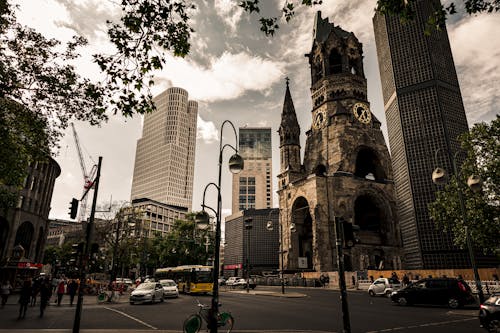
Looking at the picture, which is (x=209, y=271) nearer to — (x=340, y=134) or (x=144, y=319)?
(x=144, y=319)

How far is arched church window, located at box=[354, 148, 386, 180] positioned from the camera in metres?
49.0

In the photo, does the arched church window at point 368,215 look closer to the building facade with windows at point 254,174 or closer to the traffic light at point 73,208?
the traffic light at point 73,208

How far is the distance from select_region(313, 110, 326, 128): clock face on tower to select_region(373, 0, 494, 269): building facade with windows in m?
14.3

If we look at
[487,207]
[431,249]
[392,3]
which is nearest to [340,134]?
[431,249]

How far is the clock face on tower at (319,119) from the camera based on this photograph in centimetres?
5171

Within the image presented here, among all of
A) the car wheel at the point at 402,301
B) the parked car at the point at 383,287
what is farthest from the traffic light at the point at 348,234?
the parked car at the point at 383,287

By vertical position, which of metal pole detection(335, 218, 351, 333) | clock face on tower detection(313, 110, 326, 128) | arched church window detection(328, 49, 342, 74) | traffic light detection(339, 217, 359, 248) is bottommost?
metal pole detection(335, 218, 351, 333)

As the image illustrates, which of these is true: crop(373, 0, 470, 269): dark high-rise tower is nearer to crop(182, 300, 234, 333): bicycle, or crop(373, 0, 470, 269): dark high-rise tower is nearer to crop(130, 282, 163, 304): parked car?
crop(130, 282, 163, 304): parked car

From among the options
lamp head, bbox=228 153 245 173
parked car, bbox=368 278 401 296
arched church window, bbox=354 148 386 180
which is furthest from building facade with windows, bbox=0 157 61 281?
arched church window, bbox=354 148 386 180

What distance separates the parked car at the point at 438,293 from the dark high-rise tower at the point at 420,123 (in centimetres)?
3309

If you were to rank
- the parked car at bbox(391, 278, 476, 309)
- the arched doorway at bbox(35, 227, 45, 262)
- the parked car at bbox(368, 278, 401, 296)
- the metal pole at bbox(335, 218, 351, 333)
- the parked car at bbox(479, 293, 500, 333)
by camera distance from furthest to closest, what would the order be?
the arched doorway at bbox(35, 227, 45, 262)
the parked car at bbox(368, 278, 401, 296)
the parked car at bbox(391, 278, 476, 309)
the parked car at bbox(479, 293, 500, 333)
the metal pole at bbox(335, 218, 351, 333)

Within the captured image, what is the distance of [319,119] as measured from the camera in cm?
5306

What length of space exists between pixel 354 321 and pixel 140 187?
17271 centimetres

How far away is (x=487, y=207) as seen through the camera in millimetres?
20875
